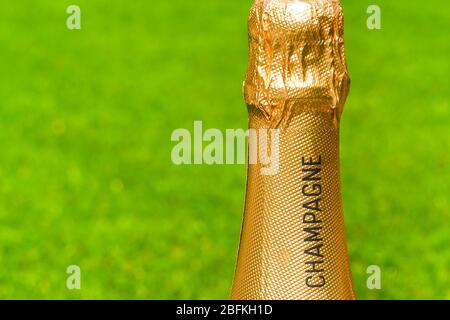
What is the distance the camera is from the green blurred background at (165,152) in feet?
15.2

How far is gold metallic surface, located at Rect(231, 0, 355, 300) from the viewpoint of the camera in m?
2.56

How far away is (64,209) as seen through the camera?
5230 millimetres

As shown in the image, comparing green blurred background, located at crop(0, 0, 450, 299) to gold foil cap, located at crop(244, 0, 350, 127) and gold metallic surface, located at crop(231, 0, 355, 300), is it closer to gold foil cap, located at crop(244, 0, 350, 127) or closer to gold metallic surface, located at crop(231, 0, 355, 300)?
gold metallic surface, located at crop(231, 0, 355, 300)

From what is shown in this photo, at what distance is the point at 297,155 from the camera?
2.63 meters

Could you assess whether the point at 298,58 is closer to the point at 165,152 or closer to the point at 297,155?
the point at 297,155

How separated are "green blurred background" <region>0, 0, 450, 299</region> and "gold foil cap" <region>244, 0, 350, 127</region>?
1.87m

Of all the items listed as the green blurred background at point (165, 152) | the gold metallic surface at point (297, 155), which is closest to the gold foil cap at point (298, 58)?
the gold metallic surface at point (297, 155)

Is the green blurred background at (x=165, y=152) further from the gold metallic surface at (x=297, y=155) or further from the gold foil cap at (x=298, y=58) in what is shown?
the gold foil cap at (x=298, y=58)

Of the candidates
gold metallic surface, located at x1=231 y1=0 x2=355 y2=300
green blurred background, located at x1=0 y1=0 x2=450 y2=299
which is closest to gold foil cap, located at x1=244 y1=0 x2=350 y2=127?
gold metallic surface, located at x1=231 y1=0 x2=355 y2=300

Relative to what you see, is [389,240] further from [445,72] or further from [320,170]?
[445,72]

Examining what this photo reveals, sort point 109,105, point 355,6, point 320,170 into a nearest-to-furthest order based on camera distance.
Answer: point 320,170, point 109,105, point 355,6

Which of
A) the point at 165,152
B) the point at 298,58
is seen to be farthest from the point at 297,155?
the point at 165,152

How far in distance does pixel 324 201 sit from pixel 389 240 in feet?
7.85
